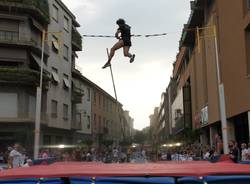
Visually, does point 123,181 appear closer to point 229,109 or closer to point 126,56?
point 126,56

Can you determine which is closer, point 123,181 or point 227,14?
point 123,181

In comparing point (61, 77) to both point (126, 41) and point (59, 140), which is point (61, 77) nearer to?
point (59, 140)

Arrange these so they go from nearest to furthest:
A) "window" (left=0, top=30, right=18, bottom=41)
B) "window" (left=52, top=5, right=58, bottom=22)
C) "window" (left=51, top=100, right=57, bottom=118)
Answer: "window" (left=0, top=30, right=18, bottom=41)
"window" (left=51, top=100, right=57, bottom=118)
"window" (left=52, top=5, right=58, bottom=22)

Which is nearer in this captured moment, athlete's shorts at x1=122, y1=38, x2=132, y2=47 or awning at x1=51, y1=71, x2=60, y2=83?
athlete's shorts at x1=122, y1=38, x2=132, y2=47

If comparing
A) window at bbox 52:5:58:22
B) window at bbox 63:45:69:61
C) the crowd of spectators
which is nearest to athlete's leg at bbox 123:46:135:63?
the crowd of spectators

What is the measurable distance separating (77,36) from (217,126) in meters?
23.8

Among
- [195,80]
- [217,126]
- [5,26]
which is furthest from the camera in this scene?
[195,80]

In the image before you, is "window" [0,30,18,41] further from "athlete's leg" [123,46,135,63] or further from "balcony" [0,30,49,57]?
"athlete's leg" [123,46,135,63]

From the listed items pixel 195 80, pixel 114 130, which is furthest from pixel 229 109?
pixel 114 130

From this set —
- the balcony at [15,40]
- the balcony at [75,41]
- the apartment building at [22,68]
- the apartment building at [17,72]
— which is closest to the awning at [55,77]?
the apartment building at [22,68]

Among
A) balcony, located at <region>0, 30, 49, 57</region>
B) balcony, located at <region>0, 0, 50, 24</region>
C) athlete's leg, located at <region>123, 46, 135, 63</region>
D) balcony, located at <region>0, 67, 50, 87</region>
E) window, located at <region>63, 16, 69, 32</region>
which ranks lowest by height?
athlete's leg, located at <region>123, 46, 135, 63</region>

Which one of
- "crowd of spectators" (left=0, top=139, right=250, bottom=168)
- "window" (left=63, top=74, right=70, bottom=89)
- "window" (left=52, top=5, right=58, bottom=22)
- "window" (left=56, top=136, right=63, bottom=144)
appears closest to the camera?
"crowd of spectators" (left=0, top=139, right=250, bottom=168)

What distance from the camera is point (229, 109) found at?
3164 centimetres

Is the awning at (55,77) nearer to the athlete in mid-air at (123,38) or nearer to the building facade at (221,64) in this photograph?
the building facade at (221,64)
